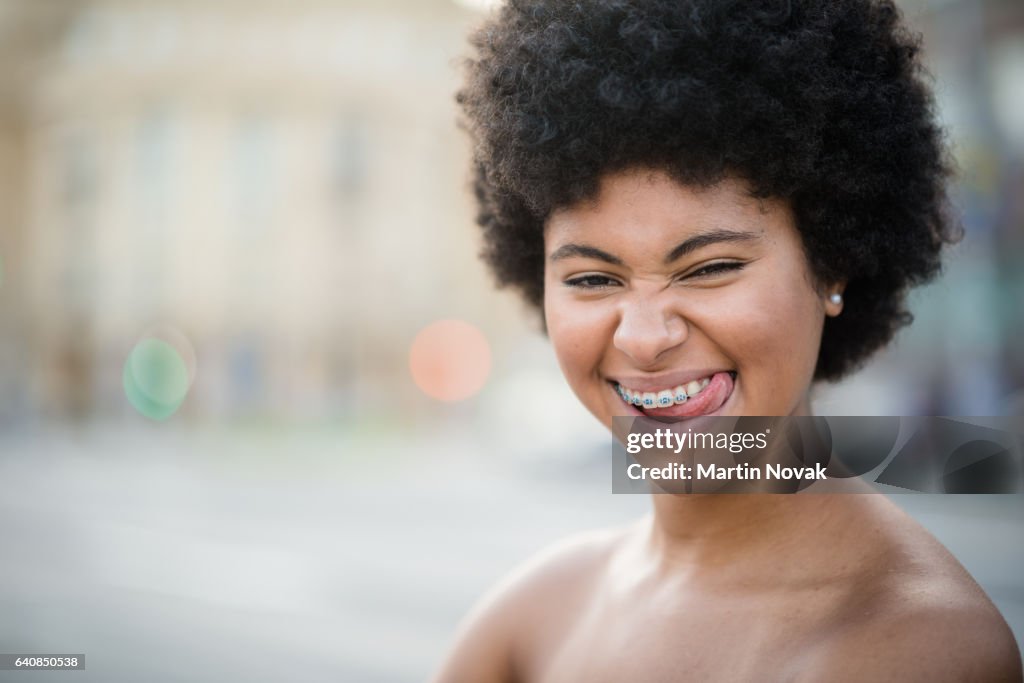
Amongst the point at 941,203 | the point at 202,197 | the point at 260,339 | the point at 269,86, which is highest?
the point at 269,86

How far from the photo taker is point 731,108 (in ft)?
5.86

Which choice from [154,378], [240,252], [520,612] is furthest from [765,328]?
[154,378]

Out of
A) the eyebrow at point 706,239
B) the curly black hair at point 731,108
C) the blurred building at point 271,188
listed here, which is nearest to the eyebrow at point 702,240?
the eyebrow at point 706,239

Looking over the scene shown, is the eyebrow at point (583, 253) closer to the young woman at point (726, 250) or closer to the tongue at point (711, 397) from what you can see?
the young woman at point (726, 250)

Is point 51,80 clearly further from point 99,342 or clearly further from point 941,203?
point 941,203

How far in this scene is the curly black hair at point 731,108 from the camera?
177 centimetres

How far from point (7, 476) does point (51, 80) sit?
2075cm

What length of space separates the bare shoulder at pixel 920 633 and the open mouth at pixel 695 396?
1.39ft

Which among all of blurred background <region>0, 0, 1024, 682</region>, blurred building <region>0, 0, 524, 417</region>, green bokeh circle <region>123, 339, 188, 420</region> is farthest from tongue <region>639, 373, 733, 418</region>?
green bokeh circle <region>123, 339, 188, 420</region>

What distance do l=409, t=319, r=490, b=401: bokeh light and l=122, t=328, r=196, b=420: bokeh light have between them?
818 cm

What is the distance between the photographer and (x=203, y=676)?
24.1 ft

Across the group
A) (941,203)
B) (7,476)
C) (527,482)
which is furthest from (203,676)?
(7,476)

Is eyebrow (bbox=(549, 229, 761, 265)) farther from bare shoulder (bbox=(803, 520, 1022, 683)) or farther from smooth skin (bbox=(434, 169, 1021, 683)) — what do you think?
bare shoulder (bbox=(803, 520, 1022, 683))

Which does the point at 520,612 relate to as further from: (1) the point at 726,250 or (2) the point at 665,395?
(1) the point at 726,250
